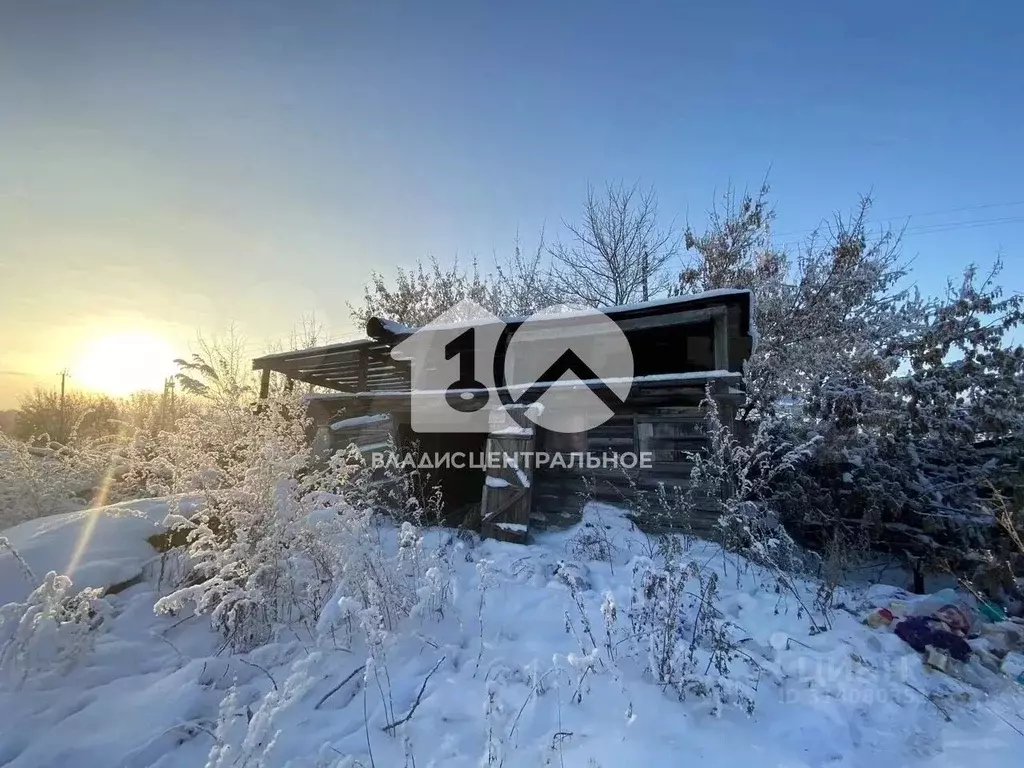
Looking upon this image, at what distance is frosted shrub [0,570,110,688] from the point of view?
2434 millimetres

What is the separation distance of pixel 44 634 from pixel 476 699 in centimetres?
242

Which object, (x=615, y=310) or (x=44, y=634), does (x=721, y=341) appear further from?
(x=44, y=634)

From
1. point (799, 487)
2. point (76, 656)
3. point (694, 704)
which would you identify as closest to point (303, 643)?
point (76, 656)

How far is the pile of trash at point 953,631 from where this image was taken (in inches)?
124

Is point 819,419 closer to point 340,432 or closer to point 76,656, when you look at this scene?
point 340,432

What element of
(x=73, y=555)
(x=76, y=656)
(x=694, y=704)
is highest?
(x=73, y=555)

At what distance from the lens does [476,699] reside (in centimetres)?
243

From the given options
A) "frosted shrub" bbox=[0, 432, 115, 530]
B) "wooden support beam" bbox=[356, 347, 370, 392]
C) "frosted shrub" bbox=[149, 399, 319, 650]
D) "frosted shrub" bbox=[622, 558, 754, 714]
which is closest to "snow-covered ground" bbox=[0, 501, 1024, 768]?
"frosted shrub" bbox=[622, 558, 754, 714]

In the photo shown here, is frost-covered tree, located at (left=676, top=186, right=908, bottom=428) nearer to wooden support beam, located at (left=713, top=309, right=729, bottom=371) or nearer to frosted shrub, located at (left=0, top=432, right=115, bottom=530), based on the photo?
wooden support beam, located at (left=713, top=309, right=729, bottom=371)

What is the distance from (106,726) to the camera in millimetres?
2199

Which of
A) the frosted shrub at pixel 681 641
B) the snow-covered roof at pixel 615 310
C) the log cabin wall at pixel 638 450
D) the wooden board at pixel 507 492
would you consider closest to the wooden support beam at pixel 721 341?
the snow-covered roof at pixel 615 310

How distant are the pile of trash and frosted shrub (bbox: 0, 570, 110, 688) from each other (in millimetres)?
5317

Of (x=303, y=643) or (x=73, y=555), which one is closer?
(x=303, y=643)

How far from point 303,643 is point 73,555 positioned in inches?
79.4
